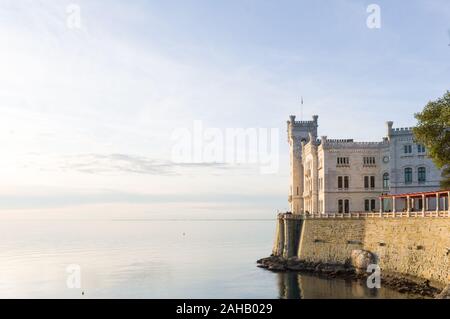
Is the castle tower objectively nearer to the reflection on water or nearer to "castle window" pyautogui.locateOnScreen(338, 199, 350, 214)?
"castle window" pyautogui.locateOnScreen(338, 199, 350, 214)

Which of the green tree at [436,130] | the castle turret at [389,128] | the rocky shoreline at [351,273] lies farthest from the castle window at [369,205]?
the green tree at [436,130]

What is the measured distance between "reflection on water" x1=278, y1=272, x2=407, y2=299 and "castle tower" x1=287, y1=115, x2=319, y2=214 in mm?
24271

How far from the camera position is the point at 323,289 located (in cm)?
6091

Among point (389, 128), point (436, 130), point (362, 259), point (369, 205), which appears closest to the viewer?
point (436, 130)

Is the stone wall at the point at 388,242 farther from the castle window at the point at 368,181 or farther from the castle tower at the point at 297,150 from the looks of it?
the castle tower at the point at 297,150

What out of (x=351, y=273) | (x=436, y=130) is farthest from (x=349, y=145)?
(x=436, y=130)

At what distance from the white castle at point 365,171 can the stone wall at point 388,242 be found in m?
6.61

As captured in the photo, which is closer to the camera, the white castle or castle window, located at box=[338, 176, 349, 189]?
the white castle

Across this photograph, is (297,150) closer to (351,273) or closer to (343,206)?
(343,206)

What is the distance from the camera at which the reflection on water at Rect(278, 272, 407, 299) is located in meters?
55.9

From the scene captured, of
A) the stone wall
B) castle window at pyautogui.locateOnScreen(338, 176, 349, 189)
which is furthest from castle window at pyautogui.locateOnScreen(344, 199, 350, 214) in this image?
the stone wall

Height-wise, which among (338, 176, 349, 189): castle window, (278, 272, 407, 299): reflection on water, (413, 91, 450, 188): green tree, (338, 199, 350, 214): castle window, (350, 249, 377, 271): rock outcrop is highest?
(413, 91, 450, 188): green tree

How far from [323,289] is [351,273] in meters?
8.48
